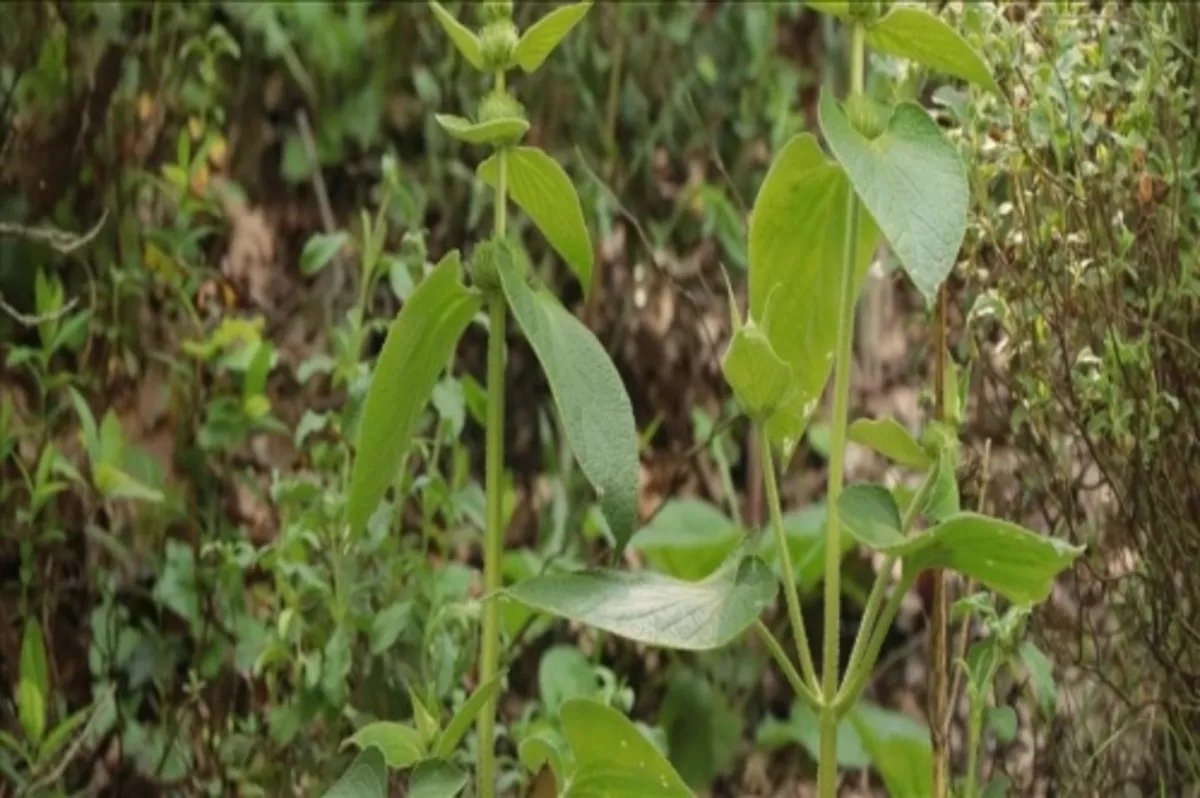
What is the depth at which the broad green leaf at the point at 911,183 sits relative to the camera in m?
0.80

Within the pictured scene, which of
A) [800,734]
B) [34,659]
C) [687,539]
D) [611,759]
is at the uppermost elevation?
[611,759]

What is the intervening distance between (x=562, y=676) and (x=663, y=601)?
506mm

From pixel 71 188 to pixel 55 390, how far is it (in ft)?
0.58

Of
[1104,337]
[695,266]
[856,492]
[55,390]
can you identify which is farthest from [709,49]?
[856,492]

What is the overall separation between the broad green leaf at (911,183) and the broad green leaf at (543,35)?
13 cm

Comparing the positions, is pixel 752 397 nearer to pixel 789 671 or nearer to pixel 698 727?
pixel 789 671

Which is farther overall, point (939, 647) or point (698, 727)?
point (698, 727)

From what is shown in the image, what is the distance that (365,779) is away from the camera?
0.89m

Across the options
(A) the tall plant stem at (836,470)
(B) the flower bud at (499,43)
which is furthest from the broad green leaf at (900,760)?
(B) the flower bud at (499,43)

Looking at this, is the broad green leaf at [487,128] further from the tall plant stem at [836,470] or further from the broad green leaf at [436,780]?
the broad green leaf at [436,780]

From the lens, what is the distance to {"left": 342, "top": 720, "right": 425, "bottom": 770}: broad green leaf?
933mm

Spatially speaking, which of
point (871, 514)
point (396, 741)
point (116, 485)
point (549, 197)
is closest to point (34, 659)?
point (116, 485)

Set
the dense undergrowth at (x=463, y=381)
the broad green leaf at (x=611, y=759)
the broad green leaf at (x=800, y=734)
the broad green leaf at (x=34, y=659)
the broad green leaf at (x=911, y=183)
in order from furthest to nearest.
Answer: the broad green leaf at (x=800, y=734)
the broad green leaf at (x=34, y=659)
the dense undergrowth at (x=463, y=381)
the broad green leaf at (x=611, y=759)
the broad green leaf at (x=911, y=183)

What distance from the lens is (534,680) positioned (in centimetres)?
148
